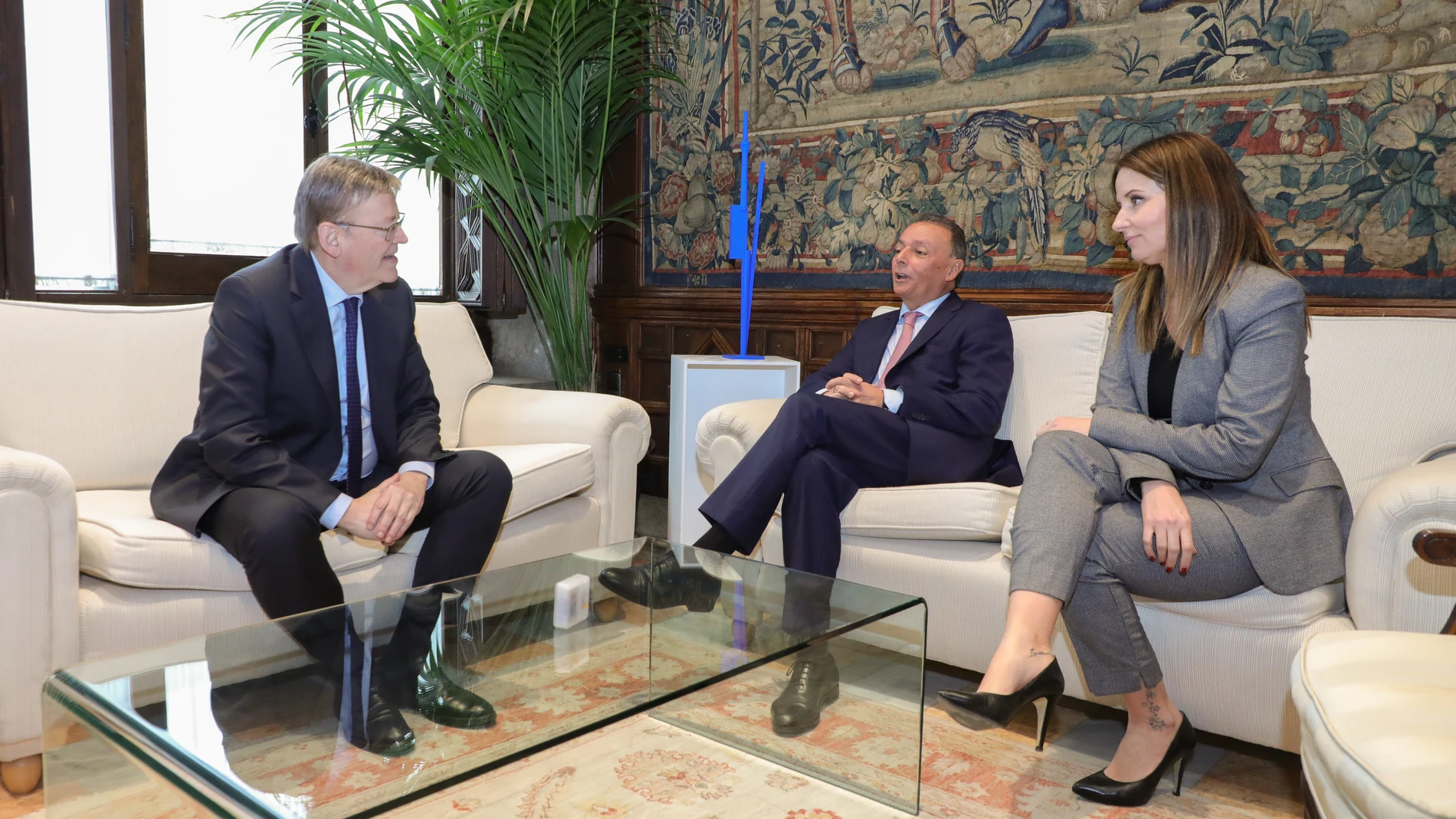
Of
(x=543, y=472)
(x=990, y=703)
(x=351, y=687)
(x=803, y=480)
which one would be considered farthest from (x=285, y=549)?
(x=990, y=703)

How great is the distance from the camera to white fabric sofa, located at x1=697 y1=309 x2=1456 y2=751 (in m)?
1.74

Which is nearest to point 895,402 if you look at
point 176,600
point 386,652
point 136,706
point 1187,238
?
point 1187,238

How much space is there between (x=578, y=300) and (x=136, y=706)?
9.18ft

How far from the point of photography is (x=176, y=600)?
196cm

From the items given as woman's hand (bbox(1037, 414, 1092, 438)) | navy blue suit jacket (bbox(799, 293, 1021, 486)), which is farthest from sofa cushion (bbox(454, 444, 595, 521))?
woman's hand (bbox(1037, 414, 1092, 438))

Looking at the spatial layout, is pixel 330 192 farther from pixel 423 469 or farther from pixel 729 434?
pixel 729 434

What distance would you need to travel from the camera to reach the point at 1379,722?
1.05 m

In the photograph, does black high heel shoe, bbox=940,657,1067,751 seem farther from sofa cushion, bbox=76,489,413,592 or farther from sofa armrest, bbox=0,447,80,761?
sofa armrest, bbox=0,447,80,761

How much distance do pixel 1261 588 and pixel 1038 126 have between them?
1772 mm

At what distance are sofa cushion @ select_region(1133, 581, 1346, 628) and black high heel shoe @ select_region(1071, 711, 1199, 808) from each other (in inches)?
7.7

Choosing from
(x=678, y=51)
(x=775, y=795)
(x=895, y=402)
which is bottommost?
(x=775, y=795)

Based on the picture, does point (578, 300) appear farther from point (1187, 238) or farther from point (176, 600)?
point (1187, 238)

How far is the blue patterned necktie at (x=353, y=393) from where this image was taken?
7.48 ft

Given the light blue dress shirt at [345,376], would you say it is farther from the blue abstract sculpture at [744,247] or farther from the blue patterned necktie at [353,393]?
the blue abstract sculpture at [744,247]
